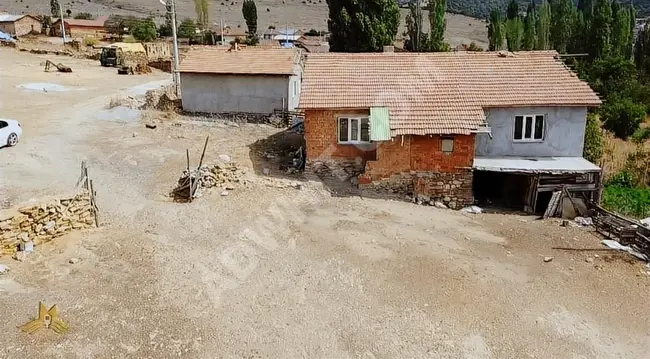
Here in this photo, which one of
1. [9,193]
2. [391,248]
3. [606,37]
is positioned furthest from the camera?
[606,37]

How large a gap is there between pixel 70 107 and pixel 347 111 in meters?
19.5

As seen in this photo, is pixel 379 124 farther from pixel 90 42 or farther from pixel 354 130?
pixel 90 42

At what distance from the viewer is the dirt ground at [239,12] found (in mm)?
108713

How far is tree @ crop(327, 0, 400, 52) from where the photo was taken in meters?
40.0

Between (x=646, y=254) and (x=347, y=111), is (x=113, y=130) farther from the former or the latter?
(x=646, y=254)

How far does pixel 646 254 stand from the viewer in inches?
647

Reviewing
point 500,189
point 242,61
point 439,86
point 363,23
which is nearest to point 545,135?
point 500,189

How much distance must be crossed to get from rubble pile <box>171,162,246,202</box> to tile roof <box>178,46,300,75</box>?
394 inches

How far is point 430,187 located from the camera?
21.1 metres

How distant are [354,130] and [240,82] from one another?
10723 millimetres

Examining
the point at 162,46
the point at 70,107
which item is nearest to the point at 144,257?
the point at 70,107

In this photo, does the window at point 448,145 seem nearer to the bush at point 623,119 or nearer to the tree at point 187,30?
the bush at point 623,119

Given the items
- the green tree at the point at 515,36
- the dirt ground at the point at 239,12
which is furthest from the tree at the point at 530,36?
the dirt ground at the point at 239,12

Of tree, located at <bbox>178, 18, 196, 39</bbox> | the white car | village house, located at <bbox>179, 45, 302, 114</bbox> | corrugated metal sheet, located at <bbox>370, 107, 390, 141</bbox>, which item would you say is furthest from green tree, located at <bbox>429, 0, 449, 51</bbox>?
the white car
